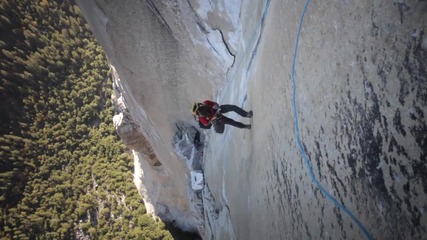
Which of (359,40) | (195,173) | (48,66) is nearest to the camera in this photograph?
A: (359,40)

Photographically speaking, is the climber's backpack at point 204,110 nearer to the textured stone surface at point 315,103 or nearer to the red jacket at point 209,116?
the red jacket at point 209,116

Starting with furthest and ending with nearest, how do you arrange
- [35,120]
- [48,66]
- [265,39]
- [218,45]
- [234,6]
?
[48,66] → [35,120] → [218,45] → [234,6] → [265,39]

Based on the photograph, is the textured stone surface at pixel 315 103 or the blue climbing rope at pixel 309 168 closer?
the textured stone surface at pixel 315 103

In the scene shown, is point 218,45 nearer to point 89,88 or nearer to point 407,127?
point 407,127

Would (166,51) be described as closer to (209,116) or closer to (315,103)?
(209,116)

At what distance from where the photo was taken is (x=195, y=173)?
7676 millimetres

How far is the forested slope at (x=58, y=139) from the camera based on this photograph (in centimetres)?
1566

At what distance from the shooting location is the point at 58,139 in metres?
17.4

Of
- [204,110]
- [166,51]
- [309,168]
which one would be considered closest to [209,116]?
[204,110]

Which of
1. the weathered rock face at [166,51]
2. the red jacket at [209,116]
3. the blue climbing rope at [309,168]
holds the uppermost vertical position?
the weathered rock face at [166,51]

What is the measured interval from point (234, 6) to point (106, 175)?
1478 cm

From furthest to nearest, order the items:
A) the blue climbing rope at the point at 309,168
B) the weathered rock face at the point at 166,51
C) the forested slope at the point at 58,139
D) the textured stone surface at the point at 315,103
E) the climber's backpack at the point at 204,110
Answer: the forested slope at the point at 58,139
the weathered rock face at the point at 166,51
the climber's backpack at the point at 204,110
the blue climbing rope at the point at 309,168
the textured stone surface at the point at 315,103

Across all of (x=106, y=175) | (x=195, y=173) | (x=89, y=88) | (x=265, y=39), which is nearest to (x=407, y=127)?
(x=265, y=39)

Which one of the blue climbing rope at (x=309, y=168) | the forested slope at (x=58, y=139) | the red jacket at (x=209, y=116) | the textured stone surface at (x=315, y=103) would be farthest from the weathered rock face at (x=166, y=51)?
Result: the forested slope at (x=58, y=139)
